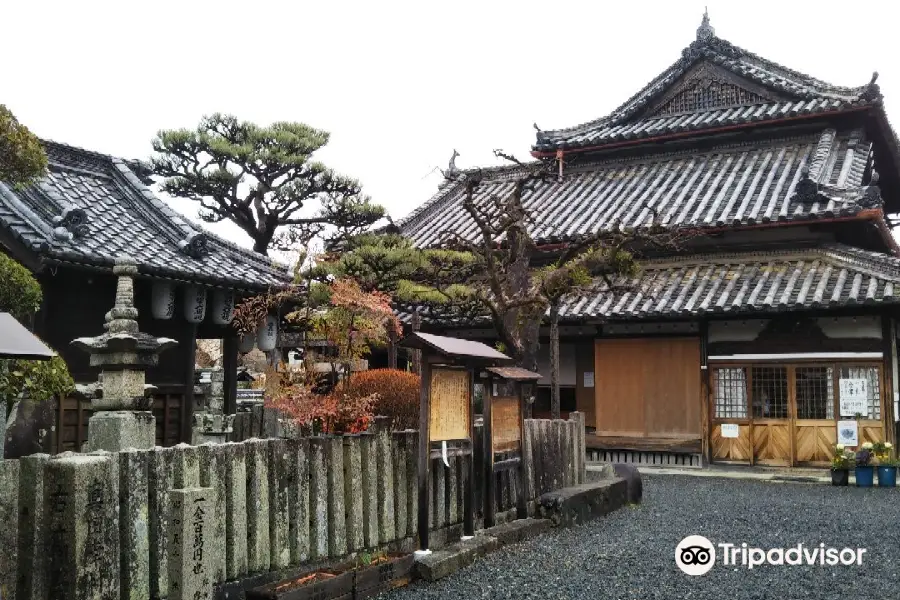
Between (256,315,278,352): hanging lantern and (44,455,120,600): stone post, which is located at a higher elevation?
(256,315,278,352): hanging lantern

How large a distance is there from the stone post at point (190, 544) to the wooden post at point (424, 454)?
2823mm

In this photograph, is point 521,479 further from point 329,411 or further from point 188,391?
point 188,391

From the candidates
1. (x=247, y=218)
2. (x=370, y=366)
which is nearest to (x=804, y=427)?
(x=370, y=366)

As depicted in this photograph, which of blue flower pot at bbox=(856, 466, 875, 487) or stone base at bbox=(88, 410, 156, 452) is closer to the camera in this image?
stone base at bbox=(88, 410, 156, 452)

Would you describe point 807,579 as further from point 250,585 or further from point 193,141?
point 193,141

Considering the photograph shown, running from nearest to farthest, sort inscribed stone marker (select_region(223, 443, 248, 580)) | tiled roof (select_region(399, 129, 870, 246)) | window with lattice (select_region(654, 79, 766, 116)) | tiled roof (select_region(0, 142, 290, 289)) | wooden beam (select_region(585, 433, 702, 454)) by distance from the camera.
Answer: inscribed stone marker (select_region(223, 443, 248, 580)), tiled roof (select_region(0, 142, 290, 289)), wooden beam (select_region(585, 433, 702, 454)), tiled roof (select_region(399, 129, 870, 246)), window with lattice (select_region(654, 79, 766, 116))

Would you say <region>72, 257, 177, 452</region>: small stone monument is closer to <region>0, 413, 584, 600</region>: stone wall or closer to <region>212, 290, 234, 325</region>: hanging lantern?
<region>0, 413, 584, 600</region>: stone wall

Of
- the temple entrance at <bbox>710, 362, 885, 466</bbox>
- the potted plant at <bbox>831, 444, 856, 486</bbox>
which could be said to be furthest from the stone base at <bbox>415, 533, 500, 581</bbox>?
the temple entrance at <bbox>710, 362, 885, 466</bbox>

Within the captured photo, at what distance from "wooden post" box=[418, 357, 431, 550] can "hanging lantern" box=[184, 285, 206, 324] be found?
6.75m

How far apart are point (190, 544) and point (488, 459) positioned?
A: 446 centimetres

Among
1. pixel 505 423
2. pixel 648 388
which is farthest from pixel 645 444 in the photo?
pixel 505 423

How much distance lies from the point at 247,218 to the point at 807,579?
829 inches

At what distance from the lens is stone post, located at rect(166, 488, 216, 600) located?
16.2 feet

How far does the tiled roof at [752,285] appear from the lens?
15773mm
